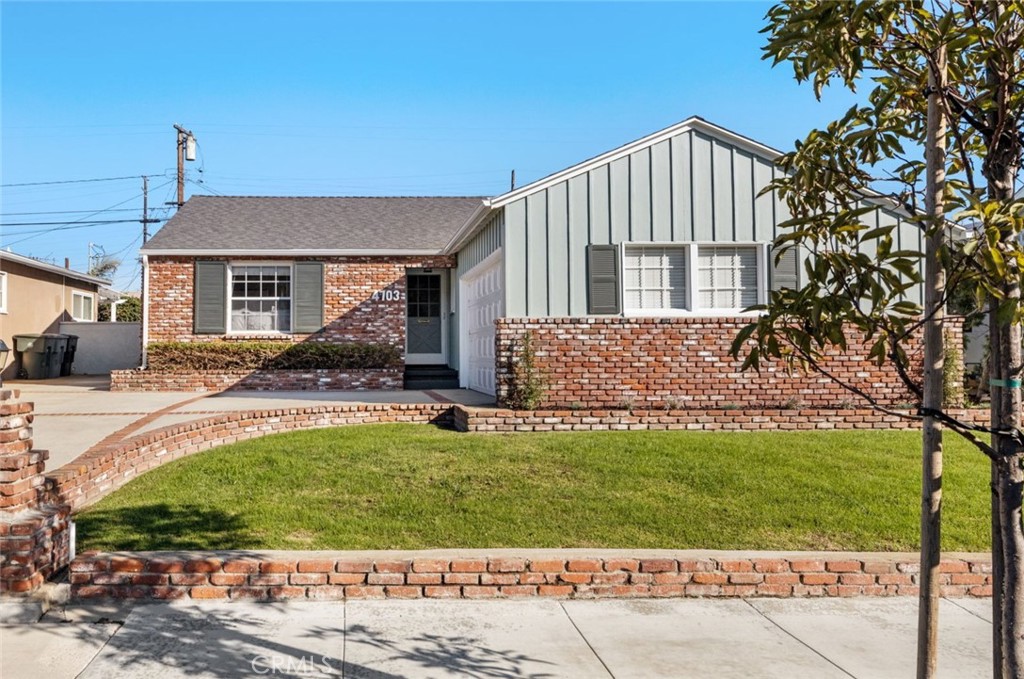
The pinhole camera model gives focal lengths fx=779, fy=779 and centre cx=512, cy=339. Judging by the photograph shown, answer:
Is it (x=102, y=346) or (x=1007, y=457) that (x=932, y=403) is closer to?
(x=1007, y=457)

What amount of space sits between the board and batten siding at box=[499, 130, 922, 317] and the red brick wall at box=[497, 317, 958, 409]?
0.39m

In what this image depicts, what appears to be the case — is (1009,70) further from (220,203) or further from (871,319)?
(220,203)

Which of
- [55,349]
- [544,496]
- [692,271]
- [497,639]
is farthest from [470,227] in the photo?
[55,349]

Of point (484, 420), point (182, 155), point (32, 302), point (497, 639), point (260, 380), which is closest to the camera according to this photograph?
point (497, 639)

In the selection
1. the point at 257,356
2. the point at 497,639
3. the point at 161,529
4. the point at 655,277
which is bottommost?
the point at 497,639

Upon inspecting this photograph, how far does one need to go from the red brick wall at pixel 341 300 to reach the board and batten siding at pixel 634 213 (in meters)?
6.75

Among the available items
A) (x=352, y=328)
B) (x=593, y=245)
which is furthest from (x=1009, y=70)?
(x=352, y=328)

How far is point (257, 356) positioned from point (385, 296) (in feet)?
9.81

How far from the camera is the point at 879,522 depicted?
6.28m

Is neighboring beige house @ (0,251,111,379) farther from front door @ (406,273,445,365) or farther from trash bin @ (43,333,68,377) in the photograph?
front door @ (406,273,445,365)

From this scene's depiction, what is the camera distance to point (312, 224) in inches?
720

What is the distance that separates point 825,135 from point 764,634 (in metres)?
2.94

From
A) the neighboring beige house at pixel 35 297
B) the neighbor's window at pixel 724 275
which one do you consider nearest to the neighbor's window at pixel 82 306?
the neighboring beige house at pixel 35 297

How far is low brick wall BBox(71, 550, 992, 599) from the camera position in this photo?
196 inches
